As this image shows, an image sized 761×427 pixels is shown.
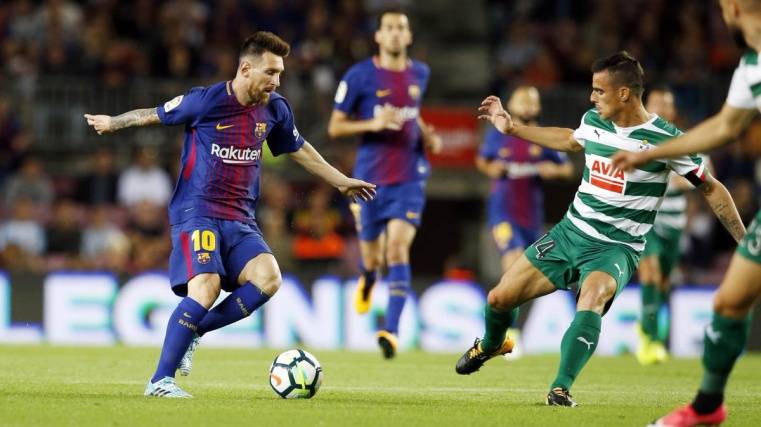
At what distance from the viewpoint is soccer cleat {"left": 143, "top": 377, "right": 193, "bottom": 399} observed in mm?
7715

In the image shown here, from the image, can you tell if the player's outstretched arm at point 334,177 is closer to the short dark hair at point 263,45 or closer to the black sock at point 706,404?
the short dark hair at point 263,45

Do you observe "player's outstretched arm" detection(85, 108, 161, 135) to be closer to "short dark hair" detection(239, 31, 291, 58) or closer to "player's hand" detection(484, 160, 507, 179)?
"short dark hair" detection(239, 31, 291, 58)

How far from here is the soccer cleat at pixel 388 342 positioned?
38.4 feet

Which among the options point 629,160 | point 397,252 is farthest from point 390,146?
point 629,160

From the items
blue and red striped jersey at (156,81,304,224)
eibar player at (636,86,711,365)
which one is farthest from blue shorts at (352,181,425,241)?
blue and red striped jersey at (156,81,304,224)

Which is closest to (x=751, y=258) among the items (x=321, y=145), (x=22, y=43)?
(x=321, y=145)

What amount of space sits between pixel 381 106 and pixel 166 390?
486cm

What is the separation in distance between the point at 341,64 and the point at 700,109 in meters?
5.51

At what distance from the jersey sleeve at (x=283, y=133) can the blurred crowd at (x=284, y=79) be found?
768cm

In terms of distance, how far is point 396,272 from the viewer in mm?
11969

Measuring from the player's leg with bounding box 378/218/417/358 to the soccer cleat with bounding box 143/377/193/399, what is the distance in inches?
165

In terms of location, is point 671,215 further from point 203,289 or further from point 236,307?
point 203,289

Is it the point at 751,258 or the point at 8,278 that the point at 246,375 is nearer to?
the point at 751,258

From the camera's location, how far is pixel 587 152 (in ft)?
27.6
